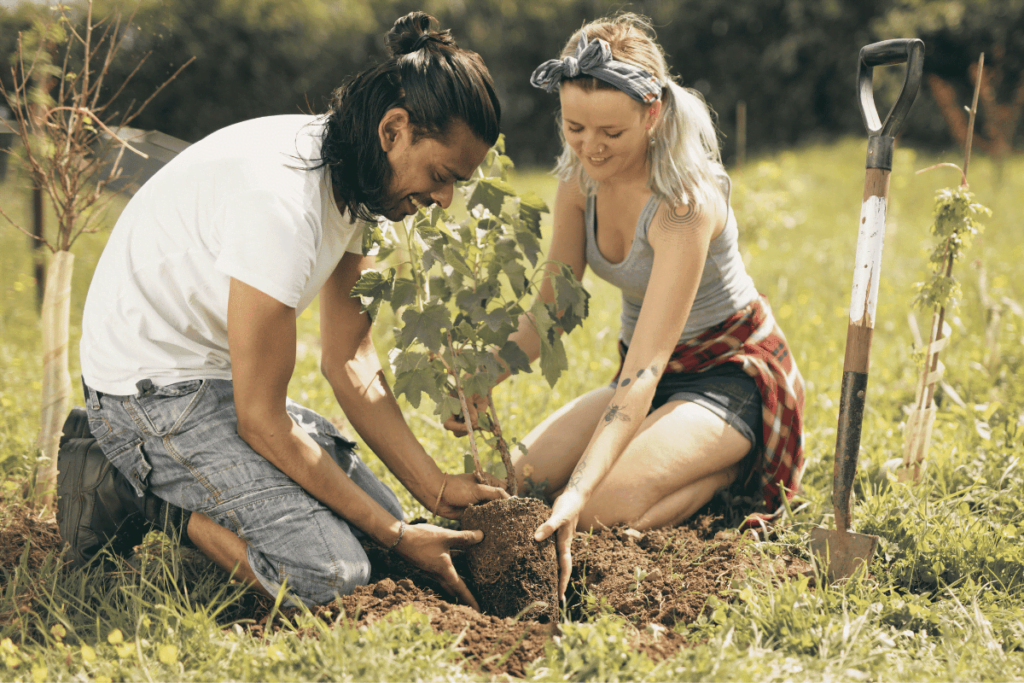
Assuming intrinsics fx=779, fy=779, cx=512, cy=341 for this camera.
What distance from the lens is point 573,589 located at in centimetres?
213

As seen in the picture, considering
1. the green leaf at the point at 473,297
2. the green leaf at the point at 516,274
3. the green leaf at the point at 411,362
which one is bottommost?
the green leaf at the point at 411,362

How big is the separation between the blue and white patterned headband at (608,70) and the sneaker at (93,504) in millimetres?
1570

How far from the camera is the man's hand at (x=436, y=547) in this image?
2.02m

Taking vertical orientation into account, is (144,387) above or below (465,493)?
above

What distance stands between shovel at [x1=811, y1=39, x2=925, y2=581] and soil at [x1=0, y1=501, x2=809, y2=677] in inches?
4.7

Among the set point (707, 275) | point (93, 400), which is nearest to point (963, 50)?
point (707, 275)

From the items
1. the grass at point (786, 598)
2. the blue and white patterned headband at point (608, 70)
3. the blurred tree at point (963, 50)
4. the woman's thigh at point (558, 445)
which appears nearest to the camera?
the grass at point (786, 598)

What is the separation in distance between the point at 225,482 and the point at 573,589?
96cm

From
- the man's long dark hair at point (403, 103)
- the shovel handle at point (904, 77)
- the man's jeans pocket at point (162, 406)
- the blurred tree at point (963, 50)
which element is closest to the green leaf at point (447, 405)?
the man's long dark hair at point (403, 103)

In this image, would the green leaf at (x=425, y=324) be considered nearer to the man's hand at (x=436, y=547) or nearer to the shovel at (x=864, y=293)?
the man's hand at (x=436, y=547)

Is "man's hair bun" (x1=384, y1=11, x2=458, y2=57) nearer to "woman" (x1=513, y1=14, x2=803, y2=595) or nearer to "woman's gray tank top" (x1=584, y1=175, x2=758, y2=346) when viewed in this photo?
"woman" (x1=513, y1=14, x2=803, y2=595)

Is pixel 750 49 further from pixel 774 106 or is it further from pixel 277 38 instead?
pixel 277 38

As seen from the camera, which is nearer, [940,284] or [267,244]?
[267,244]

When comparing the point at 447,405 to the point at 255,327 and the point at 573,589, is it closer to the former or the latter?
the point at 255,327
